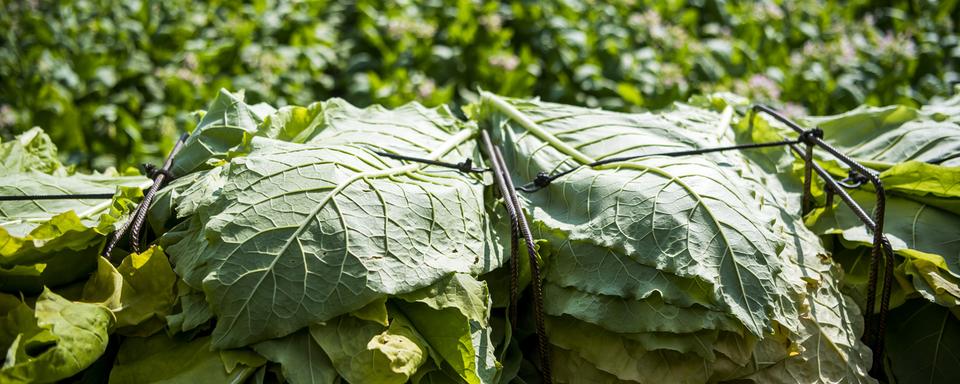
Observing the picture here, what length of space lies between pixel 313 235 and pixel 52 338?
0.47 meters

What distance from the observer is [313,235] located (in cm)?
141

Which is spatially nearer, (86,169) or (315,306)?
(315,306)

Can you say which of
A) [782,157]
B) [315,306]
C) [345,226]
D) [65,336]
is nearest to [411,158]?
[345,226]

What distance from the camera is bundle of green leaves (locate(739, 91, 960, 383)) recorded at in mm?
1698

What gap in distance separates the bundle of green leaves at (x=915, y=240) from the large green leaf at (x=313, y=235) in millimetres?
950

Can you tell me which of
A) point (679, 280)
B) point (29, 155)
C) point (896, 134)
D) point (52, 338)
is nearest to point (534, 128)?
point (679, 280)

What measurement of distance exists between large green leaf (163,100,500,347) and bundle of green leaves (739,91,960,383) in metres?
0.95

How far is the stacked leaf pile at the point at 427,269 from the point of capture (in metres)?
1.35

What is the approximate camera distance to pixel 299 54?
5160 millimetres

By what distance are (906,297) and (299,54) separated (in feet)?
14.1

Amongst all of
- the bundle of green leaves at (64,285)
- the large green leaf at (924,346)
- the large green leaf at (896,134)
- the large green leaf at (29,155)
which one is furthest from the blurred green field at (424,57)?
the large green leaf at (924,346)

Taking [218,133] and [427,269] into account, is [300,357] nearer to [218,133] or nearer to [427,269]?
[427,269]

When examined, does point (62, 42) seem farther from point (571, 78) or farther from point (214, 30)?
point (571, 78)

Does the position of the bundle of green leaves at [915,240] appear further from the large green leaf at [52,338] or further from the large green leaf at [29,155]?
the large green leaf at [29,155]
